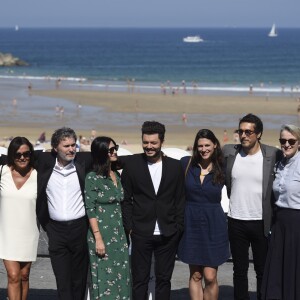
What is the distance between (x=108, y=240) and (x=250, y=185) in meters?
1.15

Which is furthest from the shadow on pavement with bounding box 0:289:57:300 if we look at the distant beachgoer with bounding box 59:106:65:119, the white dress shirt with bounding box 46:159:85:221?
the distant beachgoer with bounding box 59:106:65:119

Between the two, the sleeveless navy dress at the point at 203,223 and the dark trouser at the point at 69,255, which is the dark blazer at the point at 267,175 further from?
the dark trouser at the point at 69,255

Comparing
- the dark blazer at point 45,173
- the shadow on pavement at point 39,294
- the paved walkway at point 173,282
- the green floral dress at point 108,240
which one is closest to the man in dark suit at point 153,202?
the green floral dress at point 108,240

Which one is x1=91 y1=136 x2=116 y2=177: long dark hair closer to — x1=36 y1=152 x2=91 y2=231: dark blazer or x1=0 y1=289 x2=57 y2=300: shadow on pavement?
x1=36 y1=152 x2=91 y2=231: dark blazer

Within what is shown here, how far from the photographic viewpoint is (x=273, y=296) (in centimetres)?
564

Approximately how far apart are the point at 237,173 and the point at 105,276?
1.26m

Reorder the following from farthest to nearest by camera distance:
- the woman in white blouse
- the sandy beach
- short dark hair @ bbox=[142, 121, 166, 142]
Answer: the sandy beach, short dark hair @ bbox=[142, 121, 166, 142], the woman in white blouse

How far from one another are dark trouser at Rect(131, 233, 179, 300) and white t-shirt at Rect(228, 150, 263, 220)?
0.55 metres

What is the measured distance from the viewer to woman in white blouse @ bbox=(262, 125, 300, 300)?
217 inches

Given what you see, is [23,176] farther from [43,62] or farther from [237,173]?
[43,62]

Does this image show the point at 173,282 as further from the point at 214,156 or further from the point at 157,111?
the point at 157,111

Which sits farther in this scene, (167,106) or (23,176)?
(167,106)

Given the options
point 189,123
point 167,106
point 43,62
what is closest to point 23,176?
point 189,123

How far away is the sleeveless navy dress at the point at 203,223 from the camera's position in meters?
5.70
